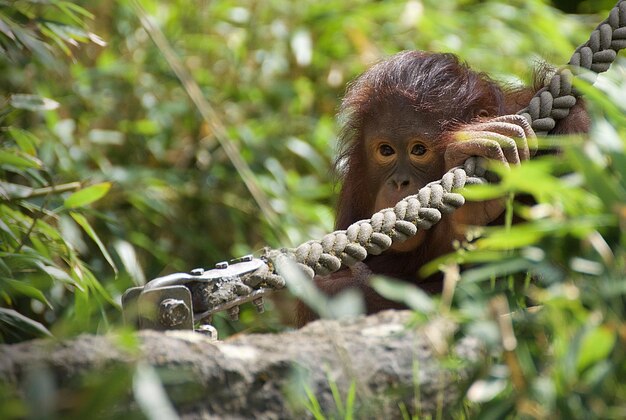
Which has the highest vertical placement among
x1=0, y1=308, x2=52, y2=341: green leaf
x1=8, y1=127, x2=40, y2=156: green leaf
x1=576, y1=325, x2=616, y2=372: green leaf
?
x1=576, y1=325, x2=616, y2=372: green leaf

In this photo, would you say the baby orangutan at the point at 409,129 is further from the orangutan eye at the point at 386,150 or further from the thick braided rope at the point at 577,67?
the thick braided rope at the point at 577,67

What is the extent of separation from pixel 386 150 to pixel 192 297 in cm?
136

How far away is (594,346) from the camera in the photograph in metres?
1.34

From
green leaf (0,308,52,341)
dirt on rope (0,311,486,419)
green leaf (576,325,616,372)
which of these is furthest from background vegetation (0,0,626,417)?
green leaf (576,325,616,372)

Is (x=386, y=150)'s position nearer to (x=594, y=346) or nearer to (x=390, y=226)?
(x=390, y=226)

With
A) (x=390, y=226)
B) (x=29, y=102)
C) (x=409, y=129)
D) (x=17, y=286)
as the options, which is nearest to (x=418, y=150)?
(x=409, y=129)

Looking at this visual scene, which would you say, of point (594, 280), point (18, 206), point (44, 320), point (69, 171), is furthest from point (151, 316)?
point (69, 171)

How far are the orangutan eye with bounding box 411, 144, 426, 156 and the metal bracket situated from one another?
105 centimetres

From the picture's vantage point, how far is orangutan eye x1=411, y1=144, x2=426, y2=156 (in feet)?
11.3

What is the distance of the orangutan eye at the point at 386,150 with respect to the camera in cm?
354

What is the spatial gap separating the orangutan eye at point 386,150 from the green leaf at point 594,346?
218 centimetres

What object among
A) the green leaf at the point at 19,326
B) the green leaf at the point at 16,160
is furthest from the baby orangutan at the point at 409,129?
the green leaf at the point at 19,326

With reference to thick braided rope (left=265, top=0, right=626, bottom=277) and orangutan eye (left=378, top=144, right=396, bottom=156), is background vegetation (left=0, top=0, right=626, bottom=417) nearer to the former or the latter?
orangutan eye (left=378, top=144, right=396, bottom=156)

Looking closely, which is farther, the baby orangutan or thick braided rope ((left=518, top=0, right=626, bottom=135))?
the baby orangutan
